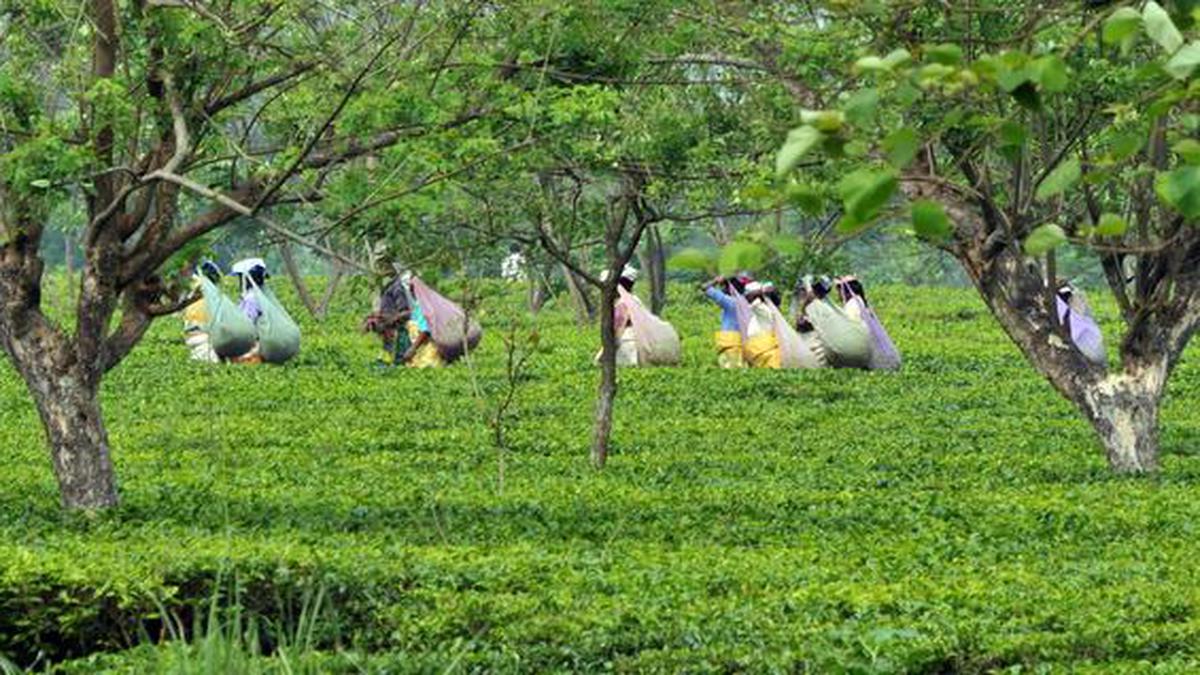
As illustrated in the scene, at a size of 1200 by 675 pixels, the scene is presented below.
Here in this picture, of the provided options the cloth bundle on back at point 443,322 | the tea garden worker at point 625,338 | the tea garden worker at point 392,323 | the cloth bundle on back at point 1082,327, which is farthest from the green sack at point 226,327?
the cloth bundle on back at point 1082,327

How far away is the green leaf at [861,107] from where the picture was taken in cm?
450

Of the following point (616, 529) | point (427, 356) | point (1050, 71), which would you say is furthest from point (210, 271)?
point (1050, 71)

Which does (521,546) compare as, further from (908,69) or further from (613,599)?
(908,69)

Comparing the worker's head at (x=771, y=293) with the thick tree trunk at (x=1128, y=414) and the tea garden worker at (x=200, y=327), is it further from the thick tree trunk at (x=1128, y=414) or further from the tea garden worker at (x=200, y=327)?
the thick tree trunk at (x=1128, y=414)

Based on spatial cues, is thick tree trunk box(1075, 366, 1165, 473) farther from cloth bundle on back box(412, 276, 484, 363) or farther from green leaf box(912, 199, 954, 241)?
green leaf box(912, 199, 954, 241)

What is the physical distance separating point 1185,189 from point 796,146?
69 centimetres

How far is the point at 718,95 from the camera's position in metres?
21.5

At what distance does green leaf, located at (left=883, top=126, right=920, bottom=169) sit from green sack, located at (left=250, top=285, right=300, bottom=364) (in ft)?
82.0

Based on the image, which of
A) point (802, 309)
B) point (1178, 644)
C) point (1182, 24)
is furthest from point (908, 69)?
point (802, 309)

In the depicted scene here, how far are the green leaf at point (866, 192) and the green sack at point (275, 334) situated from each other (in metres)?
25.1

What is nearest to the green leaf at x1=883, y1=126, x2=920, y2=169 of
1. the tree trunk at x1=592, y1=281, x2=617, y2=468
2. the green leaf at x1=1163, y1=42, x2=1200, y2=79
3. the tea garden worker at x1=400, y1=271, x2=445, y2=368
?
the green leaf at x1=1163, y1=42, x2=1200, y2=79

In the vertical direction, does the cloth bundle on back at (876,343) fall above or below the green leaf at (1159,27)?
below

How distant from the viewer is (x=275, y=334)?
29250mm

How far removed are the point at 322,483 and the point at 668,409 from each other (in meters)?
6.90
